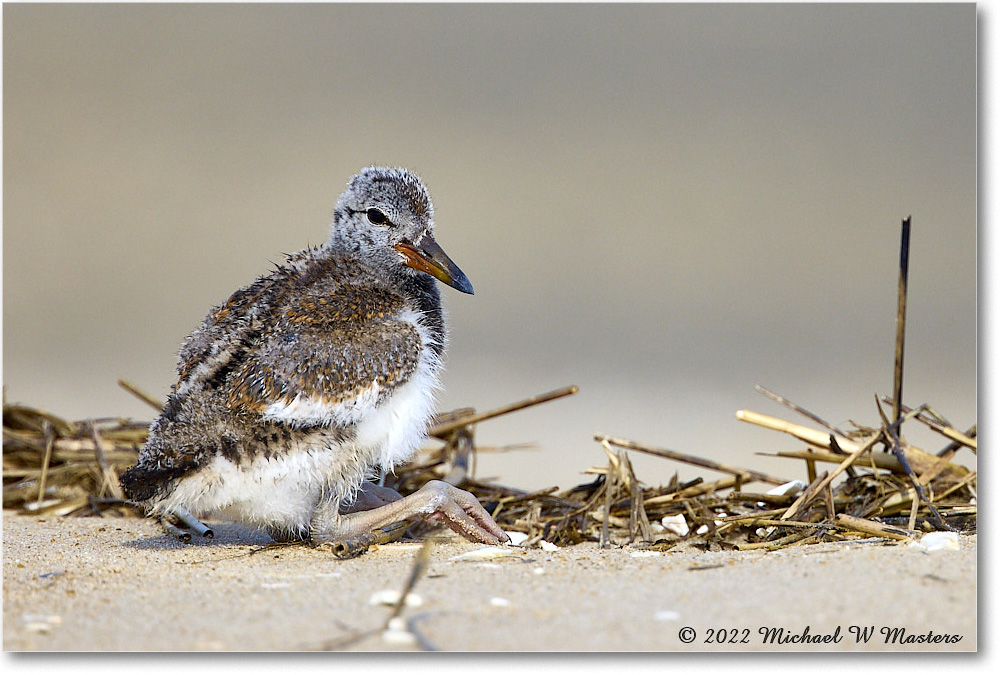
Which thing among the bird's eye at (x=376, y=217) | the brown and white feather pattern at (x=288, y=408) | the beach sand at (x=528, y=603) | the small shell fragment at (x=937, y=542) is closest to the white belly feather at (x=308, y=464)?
the brown and white feather pattern at (x=288, y=408)

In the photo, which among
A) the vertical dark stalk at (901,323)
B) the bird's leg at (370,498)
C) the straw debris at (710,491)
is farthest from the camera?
the bird's leg at (370,498)

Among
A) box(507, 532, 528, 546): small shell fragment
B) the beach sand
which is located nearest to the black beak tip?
box(507, 532, 528, 546): small shell fragment

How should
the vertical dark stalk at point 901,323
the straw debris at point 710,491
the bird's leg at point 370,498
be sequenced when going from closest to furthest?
the straw debris at point 710,491 < the vertical dark stalk at point 901,323 < the bird's leg at point 370,498

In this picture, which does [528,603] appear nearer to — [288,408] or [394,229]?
[288,408]

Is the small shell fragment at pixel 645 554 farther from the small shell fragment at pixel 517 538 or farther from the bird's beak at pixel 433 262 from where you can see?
the bird's beak at pixel 433 262

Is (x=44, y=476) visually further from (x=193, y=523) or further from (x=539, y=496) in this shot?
(x=539, y=496)

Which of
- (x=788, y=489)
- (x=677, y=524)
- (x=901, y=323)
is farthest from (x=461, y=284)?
(x=901, y=323)
